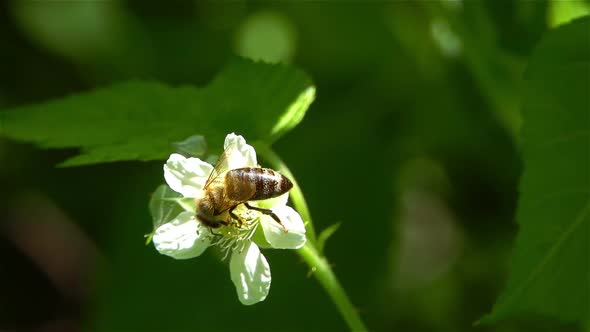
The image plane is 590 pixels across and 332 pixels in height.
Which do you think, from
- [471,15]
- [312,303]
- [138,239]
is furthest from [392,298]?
[471,15]

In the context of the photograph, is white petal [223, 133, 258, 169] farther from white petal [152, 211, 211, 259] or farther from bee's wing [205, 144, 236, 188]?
white petal [152, 211, 211, 259]

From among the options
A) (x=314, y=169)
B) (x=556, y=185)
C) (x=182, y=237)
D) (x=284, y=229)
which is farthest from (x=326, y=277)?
(x=314, y=169)

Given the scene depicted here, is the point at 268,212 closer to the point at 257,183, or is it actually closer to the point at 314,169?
the point at 257,183

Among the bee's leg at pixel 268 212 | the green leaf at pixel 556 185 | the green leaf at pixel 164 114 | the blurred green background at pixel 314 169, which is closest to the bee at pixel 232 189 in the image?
the bee's leg at pixel 268 212

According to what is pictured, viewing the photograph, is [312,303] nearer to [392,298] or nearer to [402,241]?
[392,298]

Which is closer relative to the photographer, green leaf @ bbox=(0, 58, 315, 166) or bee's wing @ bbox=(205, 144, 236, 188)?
bee's wing @ bbox=(205, 144, 236, 188)

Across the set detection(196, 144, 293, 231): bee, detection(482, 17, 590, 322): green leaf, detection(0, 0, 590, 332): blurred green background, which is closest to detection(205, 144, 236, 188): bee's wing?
detection(196, 144, 293, 231): bee
